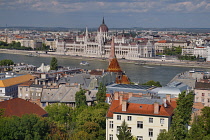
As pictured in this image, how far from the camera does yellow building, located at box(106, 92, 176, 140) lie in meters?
7.99

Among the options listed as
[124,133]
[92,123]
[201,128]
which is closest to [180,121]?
[201,128]

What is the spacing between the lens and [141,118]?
804 centimetres

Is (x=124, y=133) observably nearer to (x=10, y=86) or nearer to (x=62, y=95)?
(x=62, y=95)

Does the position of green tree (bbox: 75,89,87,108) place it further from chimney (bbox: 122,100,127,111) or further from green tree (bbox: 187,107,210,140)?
green tree (bbox: 187,107,210,140)

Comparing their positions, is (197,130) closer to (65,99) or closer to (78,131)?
(78,131)

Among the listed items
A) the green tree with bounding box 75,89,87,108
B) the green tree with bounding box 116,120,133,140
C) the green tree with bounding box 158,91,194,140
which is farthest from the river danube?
the green tree with bounding box 116,120,133,140

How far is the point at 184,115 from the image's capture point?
26.8ft

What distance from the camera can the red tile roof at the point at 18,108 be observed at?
9.11 metres

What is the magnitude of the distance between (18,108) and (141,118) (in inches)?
120

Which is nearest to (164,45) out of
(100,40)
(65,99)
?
(100,40)

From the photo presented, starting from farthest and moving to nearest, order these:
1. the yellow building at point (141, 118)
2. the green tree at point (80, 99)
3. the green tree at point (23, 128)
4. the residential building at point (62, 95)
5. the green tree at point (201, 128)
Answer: the residential building at point (62, 95) → the green tree at point (80, 99) → the yellow building at point (141, 118) → the green tree at point (23, 128) → the green tree at point (201, 128)

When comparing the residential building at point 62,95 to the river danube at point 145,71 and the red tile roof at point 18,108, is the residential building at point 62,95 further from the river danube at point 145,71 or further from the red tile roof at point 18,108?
the river danube at point 145,71

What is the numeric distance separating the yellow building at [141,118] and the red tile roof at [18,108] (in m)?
2.08

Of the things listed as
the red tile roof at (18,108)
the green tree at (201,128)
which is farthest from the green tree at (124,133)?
the red tile roof at (18,108)
